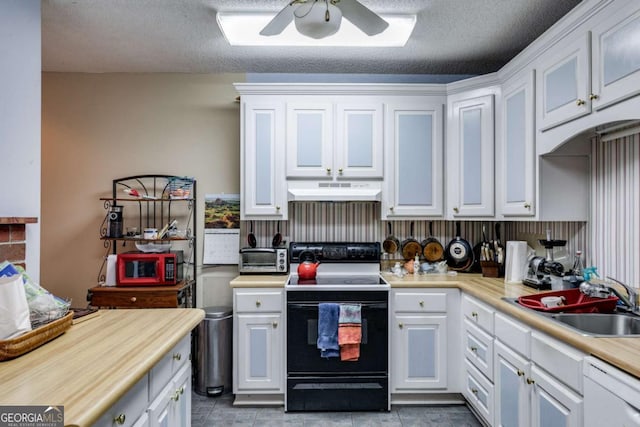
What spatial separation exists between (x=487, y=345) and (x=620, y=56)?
A: 163 centimetres

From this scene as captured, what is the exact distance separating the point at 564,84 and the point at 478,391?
6.23 feet

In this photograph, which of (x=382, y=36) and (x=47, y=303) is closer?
(x=47, y=303)

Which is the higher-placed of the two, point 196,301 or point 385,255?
point 385,255

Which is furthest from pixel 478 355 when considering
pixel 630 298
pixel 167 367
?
pixel 167 367

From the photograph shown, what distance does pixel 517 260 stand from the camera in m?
2.67

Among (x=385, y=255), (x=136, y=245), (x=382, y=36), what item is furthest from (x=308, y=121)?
(x=136, y=245)

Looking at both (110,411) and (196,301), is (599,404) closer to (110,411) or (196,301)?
(110,411)

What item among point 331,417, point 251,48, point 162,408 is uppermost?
point 251,48

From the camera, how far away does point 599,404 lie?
135cm

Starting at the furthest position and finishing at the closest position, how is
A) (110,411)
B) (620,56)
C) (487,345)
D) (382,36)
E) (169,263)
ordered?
1. (169,263)
2. (382,36)
3. (487,345)
4. (620,56)
5. (110,411)

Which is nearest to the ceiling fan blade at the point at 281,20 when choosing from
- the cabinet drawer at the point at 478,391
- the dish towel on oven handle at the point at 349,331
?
the dish towel on oven handle at the point at 349,331

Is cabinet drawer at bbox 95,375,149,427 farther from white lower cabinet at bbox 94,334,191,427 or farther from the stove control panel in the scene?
the stove control panel

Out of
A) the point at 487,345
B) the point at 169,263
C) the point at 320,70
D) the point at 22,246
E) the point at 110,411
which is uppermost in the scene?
the point at 320,70

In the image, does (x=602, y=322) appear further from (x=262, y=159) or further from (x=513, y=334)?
(x=262, y=159)
